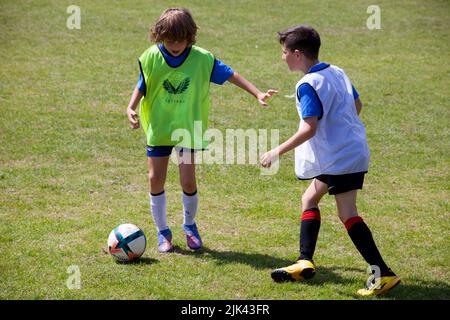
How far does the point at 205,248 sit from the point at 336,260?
41.9 inches

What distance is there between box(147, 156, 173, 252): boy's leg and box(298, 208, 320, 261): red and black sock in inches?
45.5

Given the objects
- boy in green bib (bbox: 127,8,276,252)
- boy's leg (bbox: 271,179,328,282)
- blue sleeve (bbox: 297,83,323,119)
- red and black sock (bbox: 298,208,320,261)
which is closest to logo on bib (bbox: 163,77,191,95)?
boy in green bib (bbox: 127,8,276,252)

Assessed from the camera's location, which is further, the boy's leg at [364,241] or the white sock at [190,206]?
the white sock at [190,206]

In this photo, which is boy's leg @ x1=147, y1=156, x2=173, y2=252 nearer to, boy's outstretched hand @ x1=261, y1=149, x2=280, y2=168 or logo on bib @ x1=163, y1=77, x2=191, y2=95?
logo on bib @ x1=163, y1=77, x2=191, y2=95

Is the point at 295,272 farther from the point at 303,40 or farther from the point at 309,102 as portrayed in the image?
the point at 303,40

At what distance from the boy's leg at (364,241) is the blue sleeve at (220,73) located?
1.36 meters

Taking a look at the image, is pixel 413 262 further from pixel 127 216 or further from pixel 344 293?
pixel 127 216

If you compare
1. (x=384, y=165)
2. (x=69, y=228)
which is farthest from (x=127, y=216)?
(x=384, y=165)

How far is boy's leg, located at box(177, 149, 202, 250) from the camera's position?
18.4 ft

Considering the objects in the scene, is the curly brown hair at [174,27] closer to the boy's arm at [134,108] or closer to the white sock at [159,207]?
the boy's arm at [134,108]

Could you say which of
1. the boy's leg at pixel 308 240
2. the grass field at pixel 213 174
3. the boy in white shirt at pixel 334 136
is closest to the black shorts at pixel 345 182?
the boy in white shirt at pixel 334 136

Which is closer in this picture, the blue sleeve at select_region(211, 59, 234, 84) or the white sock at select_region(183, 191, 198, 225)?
the blue sleeve at select_region(211, 59, 234, 84)

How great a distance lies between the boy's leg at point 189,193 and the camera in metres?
5.60

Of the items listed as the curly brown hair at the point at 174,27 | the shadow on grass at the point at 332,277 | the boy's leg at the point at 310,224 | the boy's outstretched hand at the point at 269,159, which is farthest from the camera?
the curly brown hair at the point at 174,27
